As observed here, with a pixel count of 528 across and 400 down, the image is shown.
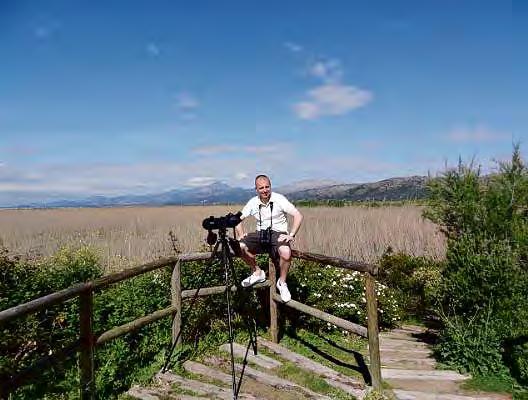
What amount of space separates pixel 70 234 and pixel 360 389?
10660mm

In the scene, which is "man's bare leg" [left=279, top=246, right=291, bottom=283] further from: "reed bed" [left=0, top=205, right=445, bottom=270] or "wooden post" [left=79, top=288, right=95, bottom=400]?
"reed bed" [left=0, top=205, right=445, bottom=270]

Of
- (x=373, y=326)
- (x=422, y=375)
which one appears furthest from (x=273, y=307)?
(x=422, y=375)

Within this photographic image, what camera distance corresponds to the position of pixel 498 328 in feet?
17.6

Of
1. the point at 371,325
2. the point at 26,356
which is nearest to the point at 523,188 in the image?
the point at 371,325

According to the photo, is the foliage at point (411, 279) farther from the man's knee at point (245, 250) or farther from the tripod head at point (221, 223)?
the tripod head at point (221, 223)

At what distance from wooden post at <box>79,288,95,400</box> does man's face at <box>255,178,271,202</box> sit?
242 centimetres

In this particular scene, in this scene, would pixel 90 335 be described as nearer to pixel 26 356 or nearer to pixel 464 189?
pixel 26 356

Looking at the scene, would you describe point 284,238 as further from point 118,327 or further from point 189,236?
point 189,236

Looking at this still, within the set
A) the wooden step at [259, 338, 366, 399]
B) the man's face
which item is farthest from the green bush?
the man's face

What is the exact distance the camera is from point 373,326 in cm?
472

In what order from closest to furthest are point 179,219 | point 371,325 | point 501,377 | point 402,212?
point 371,325, point 501,377, point 402,212, point 179,219

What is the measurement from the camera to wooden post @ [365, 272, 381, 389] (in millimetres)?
4664

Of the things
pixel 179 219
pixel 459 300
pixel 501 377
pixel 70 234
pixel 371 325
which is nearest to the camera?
pixel 371 325

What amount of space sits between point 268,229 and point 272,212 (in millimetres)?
245
